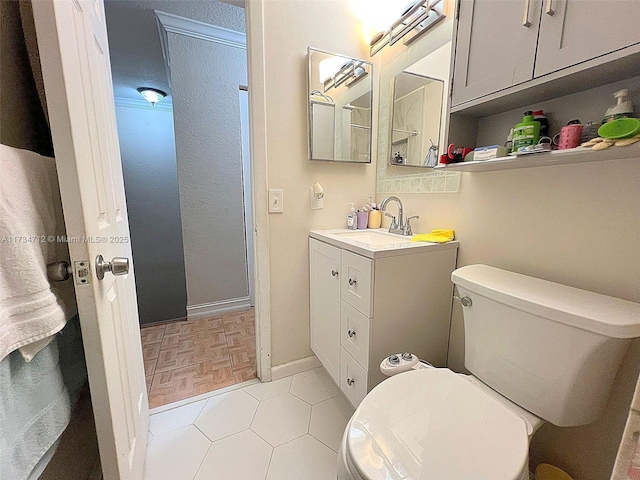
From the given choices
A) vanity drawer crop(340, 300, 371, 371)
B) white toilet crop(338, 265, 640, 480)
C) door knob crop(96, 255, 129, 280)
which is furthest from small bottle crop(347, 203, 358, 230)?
door knob crop(96, 255, 129, 280)

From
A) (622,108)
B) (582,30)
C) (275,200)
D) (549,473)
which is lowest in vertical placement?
(549,473)

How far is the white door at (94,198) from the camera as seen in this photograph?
557 mm

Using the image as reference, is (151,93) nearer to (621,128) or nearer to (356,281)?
(356,281)

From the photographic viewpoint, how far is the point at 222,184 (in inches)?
92.7

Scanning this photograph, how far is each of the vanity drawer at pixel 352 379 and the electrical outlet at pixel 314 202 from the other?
776 millimetres

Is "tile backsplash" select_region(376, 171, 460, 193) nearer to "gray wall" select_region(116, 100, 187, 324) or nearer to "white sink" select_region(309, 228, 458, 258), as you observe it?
"white sink" select_region(309, 228, 458, 258)

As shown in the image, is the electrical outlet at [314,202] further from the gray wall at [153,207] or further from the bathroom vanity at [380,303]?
the gray wall at [153,207]

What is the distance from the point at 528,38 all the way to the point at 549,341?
2.72 feet

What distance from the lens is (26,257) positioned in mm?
529

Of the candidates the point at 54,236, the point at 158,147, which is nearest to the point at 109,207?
the point at 54,236

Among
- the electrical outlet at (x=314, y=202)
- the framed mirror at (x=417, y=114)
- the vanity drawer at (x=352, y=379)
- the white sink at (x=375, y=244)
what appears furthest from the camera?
the electrical outlet at (x=314, y=202)

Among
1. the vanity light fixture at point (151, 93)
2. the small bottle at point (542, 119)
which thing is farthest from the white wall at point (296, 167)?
the vanity light fixture at point (151, 93)

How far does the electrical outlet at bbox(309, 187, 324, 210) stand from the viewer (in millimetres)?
1538

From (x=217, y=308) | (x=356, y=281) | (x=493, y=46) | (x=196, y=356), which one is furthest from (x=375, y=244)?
(x=217, y=308)
